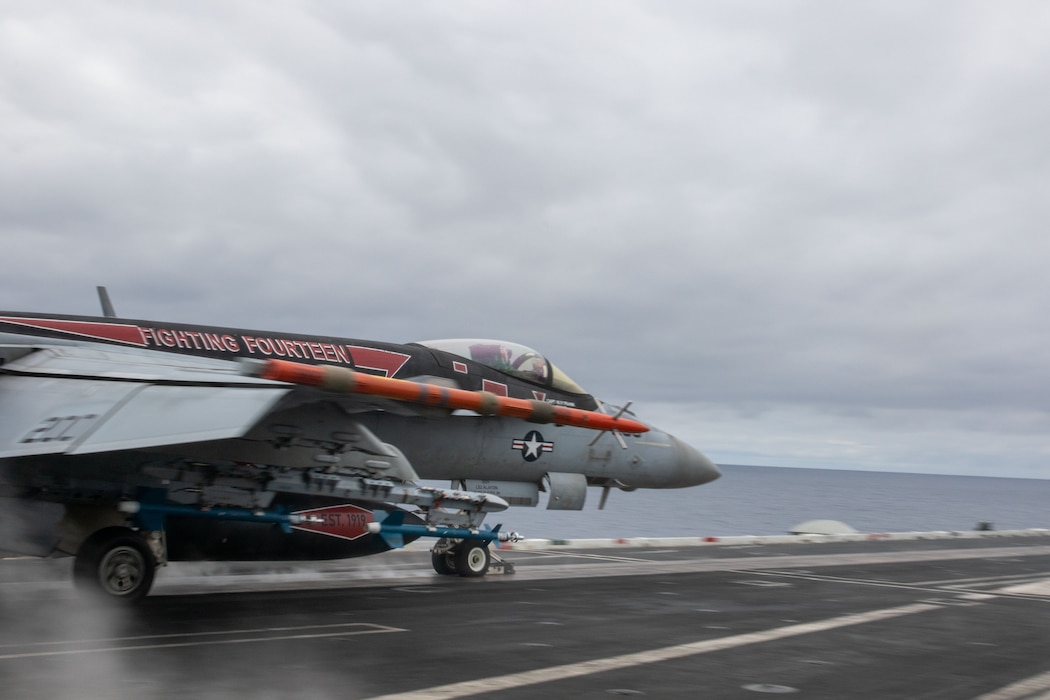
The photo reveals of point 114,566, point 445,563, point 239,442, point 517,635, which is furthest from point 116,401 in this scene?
point 445,563

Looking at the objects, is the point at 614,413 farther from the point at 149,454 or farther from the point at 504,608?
the point at 149,454

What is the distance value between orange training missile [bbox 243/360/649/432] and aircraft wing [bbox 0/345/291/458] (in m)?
0.22

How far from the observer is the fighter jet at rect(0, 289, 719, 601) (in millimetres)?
8998

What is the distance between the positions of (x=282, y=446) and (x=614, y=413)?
655 cm

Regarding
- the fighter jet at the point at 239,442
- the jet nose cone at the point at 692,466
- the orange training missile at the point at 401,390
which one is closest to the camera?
the fighter jet at the point at 239,442

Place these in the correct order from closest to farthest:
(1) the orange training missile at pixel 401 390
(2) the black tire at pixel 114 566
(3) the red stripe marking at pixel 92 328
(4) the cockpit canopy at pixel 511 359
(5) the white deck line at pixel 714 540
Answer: (1) the orange training missile at pixel 401 390, (2) the black tire at pixel 114 566, (3) the red stripe marking at pixel 92 328, (4) the cockpit canopy at pixel 511 359, (5) the white deck line at pixel 714 540

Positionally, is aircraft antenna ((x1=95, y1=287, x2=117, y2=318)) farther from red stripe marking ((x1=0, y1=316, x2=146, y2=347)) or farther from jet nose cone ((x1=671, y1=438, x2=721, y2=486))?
jet nose cone ((x1=671, y1=438, x2=721, y2=486))

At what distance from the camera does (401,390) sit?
10.2 m

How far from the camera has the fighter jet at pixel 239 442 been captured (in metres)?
9.00

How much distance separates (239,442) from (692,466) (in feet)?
28.8

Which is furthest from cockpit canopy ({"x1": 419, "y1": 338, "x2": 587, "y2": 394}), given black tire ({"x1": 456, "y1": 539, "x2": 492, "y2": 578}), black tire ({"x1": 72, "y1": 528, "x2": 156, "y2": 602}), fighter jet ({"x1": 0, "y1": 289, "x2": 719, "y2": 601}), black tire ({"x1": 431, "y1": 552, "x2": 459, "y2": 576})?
black tire ({"x1": 72, "y1": 528, "x2": 156, "y2": 602})

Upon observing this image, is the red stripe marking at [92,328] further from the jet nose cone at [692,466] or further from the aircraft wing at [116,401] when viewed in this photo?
the jet nose cone at [692,466]

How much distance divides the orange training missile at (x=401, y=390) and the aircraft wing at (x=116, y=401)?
0.74 ft

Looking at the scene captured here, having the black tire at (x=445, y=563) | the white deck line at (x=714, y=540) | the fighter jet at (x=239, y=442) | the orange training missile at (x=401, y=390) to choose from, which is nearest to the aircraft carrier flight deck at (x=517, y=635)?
the black tire at (x=445, y=563)
